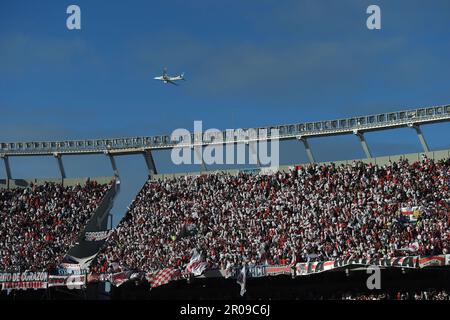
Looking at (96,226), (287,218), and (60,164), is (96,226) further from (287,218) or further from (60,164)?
(287,218)

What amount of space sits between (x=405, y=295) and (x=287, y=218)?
9.62 m

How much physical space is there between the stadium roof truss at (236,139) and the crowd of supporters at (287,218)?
3.32m

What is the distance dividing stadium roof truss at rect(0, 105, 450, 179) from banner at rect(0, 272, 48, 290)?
13762mm

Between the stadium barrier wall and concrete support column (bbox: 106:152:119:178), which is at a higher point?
concrete support column (bbox: 106:152:119:178)

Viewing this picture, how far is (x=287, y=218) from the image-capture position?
178ft

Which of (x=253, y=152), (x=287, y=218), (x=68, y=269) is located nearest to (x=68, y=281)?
(x=68, y=269)

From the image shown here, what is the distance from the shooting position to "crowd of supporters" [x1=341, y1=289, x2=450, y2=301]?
46.9m

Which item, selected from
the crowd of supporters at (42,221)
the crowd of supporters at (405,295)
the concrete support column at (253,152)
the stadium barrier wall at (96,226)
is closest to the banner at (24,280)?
the crowd of supporters at (42,221)

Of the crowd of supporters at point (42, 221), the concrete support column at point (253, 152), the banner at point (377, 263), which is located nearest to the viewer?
the banner at point (377, 263)

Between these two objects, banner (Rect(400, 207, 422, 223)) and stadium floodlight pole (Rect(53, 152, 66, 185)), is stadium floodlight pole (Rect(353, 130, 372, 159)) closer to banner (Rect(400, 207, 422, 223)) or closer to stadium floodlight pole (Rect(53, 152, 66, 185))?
banner (Rect(400, 207, 422, 223))

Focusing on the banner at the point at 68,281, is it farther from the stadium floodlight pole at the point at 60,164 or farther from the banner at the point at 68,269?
the stadium floodlight pole at the point at 60,164

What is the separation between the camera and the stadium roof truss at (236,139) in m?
→ 57.1

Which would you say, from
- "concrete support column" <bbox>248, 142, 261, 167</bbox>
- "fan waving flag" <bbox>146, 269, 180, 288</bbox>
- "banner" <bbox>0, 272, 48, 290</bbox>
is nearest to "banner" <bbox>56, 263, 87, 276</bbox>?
"banner" <bbox>0, 272, 48, 290</bbox>
